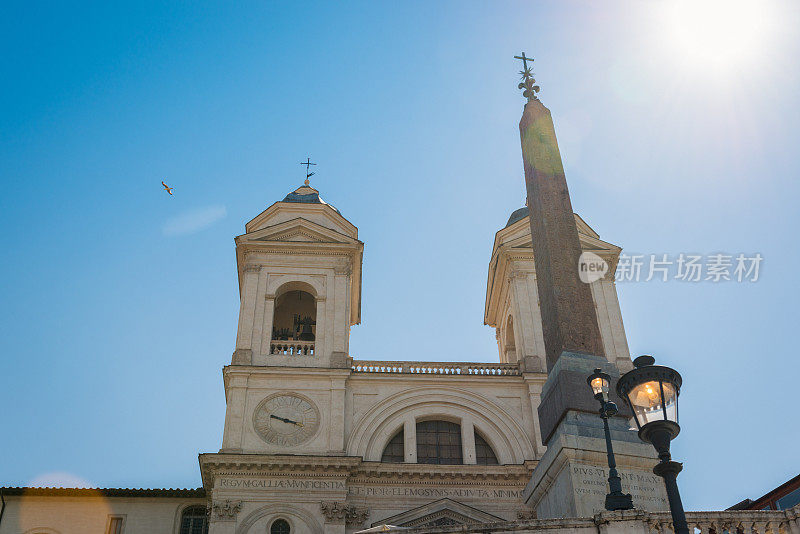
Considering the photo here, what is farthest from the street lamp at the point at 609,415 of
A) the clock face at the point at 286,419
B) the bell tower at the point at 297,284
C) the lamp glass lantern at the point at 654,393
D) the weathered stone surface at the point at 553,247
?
the bell tower at the point at 297,284

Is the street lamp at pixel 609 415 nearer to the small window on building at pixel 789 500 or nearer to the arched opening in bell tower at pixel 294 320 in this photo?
the small window on building at pixel 789 500

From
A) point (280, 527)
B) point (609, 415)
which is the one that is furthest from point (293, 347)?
point (609, 415)

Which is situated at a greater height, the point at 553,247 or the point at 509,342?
the point at 509,342

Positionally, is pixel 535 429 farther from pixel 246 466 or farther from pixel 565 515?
pixel 565 515

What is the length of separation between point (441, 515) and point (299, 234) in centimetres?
1310

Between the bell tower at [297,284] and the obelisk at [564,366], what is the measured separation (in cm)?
1247

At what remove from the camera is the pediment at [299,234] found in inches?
1351

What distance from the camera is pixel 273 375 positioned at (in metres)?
30.3

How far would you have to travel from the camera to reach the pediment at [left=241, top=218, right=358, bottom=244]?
3431 centimetres

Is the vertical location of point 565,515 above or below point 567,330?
below

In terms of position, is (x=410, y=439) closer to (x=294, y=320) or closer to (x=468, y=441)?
(x=468, y=441)

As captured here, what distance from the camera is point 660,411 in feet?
30.3

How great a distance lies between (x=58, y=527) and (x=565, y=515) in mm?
22666

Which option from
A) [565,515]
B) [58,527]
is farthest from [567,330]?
[58,527]
